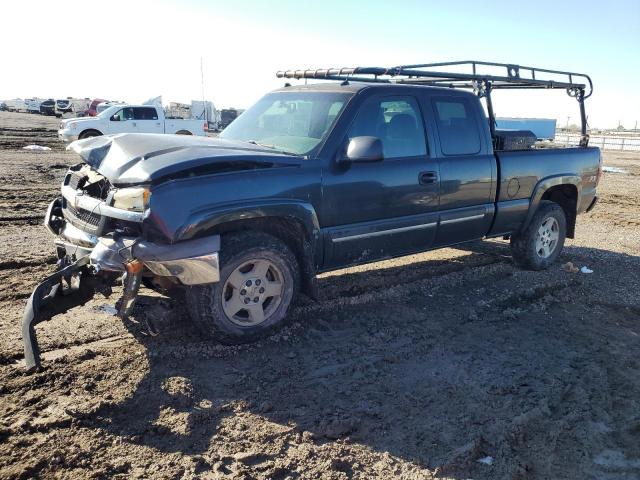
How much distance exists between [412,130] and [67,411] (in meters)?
3.62

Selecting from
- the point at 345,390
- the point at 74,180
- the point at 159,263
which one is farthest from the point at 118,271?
the point at 345,390

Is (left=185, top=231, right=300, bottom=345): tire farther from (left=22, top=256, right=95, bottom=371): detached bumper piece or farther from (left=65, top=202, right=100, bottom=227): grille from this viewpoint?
(left=65, top=202, right=100, bottom=227): grille

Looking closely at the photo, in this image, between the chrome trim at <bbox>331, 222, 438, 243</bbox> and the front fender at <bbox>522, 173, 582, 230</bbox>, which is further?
the front fender at <bbox>522, 173, 582, 230</bbox>

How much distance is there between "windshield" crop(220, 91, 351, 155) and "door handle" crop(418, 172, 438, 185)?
1002 mm

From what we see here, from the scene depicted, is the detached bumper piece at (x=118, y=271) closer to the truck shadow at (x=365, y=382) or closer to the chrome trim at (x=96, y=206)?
the chrome trim at (x=96, y=206)

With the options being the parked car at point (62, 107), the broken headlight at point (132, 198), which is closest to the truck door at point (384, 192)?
the broken headlight at point (132, 198)

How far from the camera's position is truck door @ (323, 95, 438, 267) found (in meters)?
4.34

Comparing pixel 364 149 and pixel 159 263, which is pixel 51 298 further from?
pixel 364 149

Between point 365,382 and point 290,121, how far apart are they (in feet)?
8.02

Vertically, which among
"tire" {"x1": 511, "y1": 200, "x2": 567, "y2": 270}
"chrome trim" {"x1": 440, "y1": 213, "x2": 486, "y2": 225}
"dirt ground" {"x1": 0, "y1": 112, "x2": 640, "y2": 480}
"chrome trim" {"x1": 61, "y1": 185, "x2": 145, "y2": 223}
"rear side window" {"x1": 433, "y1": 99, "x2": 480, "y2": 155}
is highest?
"rear side window" {"x1": 433, "y1": 99, "x2": 480, "y2": 155}

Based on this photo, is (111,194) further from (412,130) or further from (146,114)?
(146,114)

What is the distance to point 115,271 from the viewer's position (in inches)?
136

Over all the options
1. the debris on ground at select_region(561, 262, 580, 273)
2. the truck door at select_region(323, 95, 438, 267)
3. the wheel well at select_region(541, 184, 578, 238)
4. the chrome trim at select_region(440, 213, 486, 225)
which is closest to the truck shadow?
the truck door at select_region(323, 95, 438, 267)

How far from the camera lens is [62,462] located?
265 centimetres
